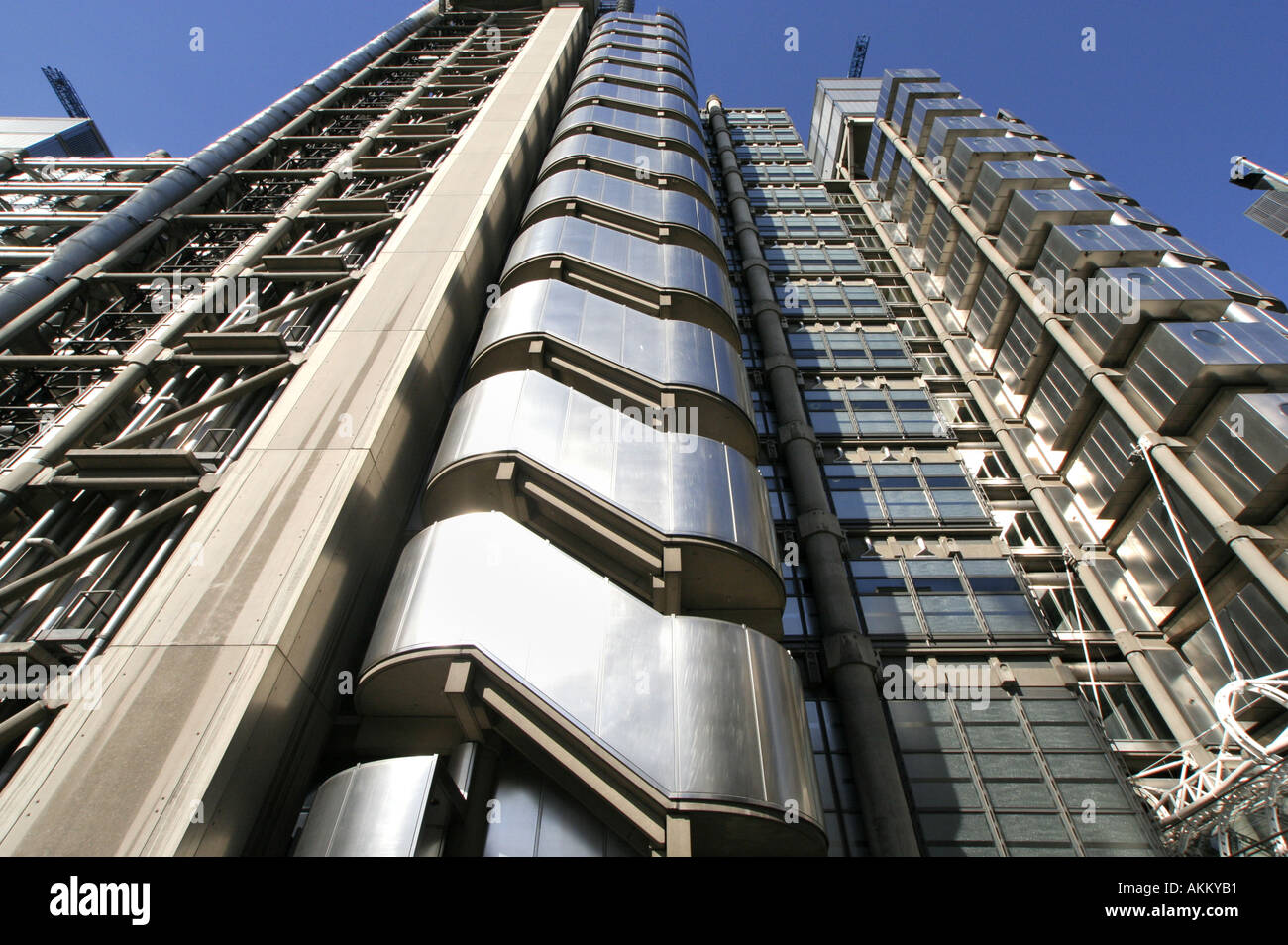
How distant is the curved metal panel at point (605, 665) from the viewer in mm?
8609

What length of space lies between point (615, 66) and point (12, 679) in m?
37.7

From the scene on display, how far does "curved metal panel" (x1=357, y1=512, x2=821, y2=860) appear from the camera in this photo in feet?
28.2

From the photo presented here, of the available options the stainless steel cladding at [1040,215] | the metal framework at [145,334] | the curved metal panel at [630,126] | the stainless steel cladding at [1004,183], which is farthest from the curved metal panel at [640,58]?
the stainless steel cladding at [1040,215]

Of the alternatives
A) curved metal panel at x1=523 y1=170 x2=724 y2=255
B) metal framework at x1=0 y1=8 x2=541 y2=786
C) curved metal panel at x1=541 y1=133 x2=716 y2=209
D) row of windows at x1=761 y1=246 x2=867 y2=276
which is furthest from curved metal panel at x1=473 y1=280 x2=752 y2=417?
row of windows at x1=761 y1=246 x2=867 y2=276

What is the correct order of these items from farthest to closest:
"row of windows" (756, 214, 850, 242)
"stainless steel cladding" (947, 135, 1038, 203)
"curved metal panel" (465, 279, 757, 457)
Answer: "row of windows" (756, 214, 850, 242) → "stainless steel cladding" (947, 135, 1038, 203) → "curved metal panel" (465, 279, 757, 457)

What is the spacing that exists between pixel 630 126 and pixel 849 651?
929 inches

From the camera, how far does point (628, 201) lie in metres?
22.3

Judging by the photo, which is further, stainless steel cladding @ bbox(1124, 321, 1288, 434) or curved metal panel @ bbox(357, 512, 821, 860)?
stainless steel cladding @ bbox(1124, 321, 1288, 434)

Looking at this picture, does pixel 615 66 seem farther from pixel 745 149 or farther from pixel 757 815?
pixel 757 815

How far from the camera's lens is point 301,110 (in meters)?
30.4

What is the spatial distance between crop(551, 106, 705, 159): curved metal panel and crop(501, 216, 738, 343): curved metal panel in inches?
387

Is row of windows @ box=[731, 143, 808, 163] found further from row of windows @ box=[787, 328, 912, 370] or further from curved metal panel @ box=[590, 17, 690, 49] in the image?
row of windows @ box=[787, 328, 912, 370]

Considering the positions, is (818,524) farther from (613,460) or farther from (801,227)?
(801,227)

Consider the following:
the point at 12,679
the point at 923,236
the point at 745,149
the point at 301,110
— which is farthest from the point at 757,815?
the point at 745,149
